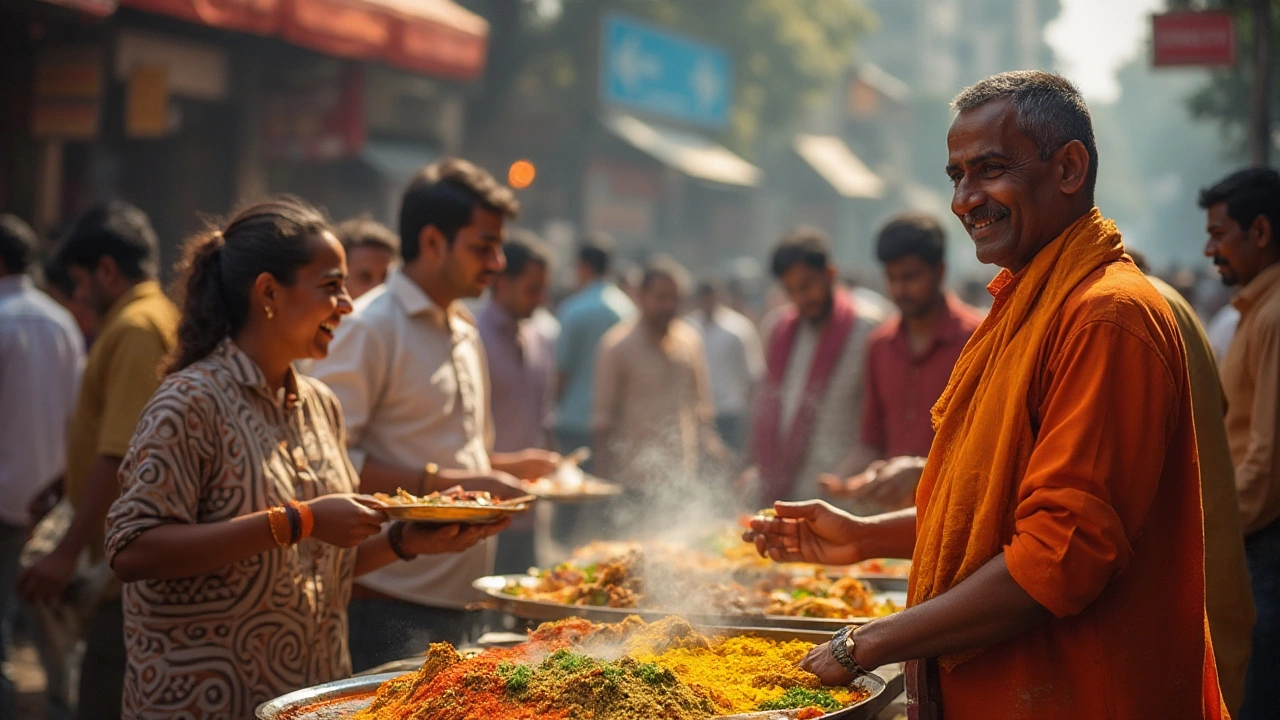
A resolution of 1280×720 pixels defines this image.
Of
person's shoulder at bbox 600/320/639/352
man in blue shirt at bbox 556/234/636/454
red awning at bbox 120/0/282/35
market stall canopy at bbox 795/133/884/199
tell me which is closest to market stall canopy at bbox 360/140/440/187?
red awning at bbox 120/0/282/35

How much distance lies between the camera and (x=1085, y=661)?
7.58ft

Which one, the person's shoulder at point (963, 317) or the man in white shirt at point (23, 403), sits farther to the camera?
the person's shoulder at point (963, 317)

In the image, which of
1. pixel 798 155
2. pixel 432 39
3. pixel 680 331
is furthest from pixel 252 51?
pixel 798 155

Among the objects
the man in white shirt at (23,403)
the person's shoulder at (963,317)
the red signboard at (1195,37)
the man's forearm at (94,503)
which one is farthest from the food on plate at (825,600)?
the red signboard at (1195,37)

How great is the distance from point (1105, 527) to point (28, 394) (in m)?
5.26

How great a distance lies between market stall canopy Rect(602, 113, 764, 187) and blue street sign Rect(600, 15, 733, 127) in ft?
1.30

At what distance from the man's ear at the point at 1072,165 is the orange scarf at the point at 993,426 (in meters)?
0.07

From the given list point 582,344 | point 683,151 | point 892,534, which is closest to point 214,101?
point 582,344

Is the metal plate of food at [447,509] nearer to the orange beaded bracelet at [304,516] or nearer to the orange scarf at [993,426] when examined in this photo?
the orange beaded bracelet at [304,516]

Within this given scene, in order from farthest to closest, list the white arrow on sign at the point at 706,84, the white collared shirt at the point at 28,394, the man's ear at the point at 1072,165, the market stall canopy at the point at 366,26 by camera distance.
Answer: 1. the white arrow on sign at the point at 706,84
2. the market stall canopy at the point at 366,26
3. the white collared shirt at the point at 28,394
4. the man's ear at the point at 1072,165

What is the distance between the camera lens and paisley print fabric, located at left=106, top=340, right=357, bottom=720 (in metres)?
2.98

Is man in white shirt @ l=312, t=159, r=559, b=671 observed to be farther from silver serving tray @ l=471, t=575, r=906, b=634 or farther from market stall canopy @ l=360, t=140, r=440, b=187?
market stall canopy @ l=360, t=140, r=440, b=187

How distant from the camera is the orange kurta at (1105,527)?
7.22 feet

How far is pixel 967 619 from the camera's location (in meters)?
2.32
